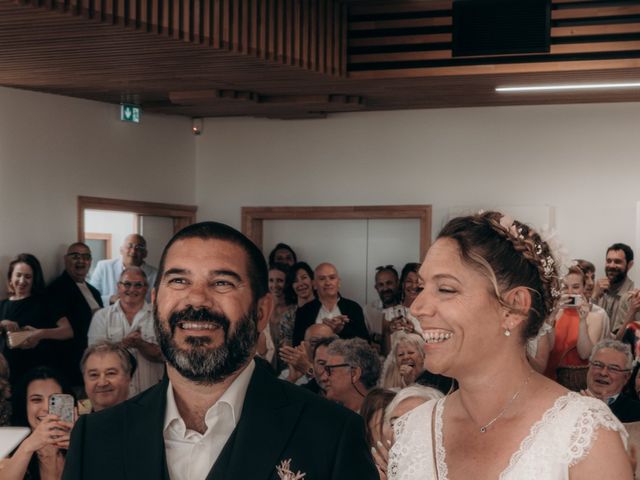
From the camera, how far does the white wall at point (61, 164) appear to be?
8.09 meters

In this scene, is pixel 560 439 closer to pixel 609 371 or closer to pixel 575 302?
pixel 609 371

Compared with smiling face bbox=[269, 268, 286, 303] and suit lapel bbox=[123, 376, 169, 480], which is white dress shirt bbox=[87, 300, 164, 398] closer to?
smiling face bbox=[269, 268, 286, 303]

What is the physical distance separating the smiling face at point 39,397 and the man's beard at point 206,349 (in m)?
3.03

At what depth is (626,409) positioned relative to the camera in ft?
18.7

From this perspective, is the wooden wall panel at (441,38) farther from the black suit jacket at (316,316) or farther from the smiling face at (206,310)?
the smiling face at (206,310)

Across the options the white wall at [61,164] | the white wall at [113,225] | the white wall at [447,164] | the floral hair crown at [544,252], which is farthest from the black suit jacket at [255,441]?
the white wall at [113,225]

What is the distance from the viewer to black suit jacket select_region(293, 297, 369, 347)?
7617 mm

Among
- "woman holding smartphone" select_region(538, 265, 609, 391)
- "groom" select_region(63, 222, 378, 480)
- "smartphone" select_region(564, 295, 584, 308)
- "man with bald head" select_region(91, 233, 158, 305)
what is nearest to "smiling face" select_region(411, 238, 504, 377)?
"groom" select_region(63, 222, 378, 480)

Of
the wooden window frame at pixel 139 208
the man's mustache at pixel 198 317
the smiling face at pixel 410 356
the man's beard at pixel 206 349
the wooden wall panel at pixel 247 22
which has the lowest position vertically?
the smiling face at pixel 410 356

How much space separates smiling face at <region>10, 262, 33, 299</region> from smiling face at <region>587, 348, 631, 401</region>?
13.2 feet

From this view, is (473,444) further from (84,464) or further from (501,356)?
(84,464)

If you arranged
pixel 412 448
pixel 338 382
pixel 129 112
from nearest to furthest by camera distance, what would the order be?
pixel 412 448
pixel 338 382
pixel 129 112

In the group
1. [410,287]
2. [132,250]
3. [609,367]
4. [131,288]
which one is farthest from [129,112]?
[609,367]

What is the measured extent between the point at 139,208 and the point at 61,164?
3.63 feet
